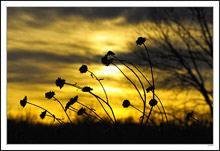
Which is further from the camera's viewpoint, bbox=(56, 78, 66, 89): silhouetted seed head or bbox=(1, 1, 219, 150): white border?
bbox=(1, 1, 219, 150): white border

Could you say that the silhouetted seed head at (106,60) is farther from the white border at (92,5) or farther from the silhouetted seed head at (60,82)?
the white border at (92,5)

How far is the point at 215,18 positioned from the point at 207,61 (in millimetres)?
5733

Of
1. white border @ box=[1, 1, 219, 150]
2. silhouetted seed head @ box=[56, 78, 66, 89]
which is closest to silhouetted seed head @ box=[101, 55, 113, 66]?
silhouetted seed head @ box=[56, 78, 66, 89]

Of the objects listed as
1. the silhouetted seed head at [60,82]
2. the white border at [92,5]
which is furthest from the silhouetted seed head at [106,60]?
the white border at [92,5]

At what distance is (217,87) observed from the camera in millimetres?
4320

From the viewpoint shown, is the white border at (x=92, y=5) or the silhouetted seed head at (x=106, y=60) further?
the white border at (x=92, y=5)

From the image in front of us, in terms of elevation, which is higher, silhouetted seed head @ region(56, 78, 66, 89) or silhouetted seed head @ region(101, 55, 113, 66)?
silhouetted seed head @ region(101, 55, 113, 66)

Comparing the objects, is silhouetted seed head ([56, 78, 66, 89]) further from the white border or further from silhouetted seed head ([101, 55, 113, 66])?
the white border

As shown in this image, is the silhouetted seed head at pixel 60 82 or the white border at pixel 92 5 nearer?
the silhouetted seed head at pixel 60 82

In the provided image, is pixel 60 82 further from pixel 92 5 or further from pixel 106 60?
pixel 92 5

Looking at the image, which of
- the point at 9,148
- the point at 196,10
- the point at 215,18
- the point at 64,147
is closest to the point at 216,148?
the point at 64,147

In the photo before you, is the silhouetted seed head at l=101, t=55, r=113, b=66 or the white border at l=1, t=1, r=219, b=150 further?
the white border at l=1, t=1, r=219, b=150

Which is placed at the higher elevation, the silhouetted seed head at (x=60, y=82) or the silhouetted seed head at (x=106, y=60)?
the silhouetted seed head at (x=106, y=60)

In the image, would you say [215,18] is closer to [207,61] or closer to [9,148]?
[9,148]
